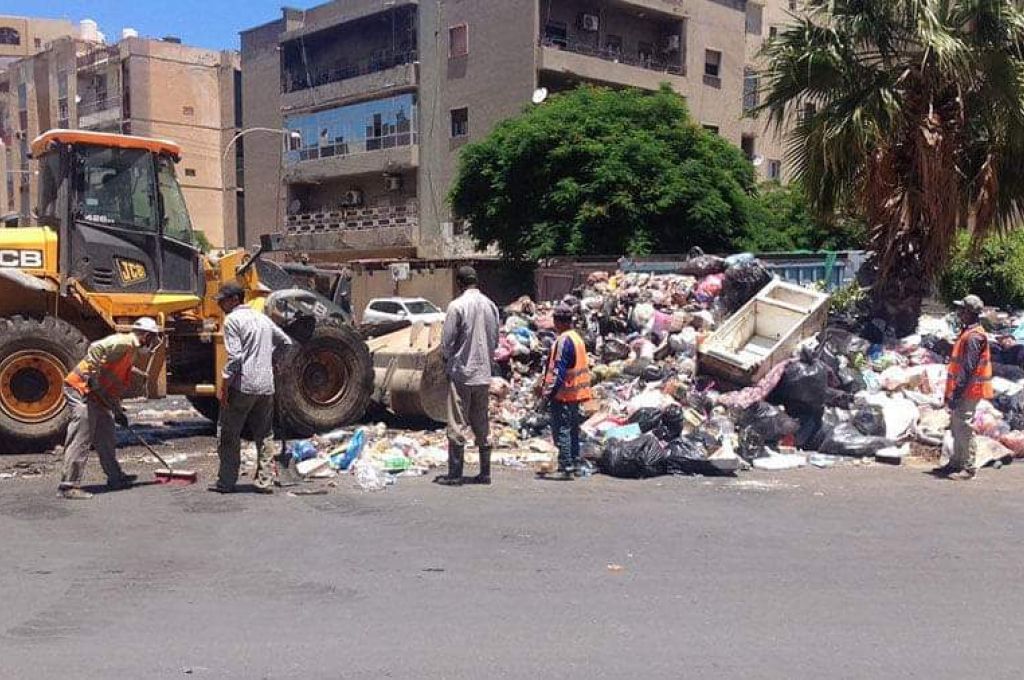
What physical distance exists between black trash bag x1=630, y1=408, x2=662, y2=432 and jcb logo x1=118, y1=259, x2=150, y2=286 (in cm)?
494

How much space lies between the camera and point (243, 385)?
7.36 m

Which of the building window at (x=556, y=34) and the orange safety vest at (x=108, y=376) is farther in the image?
the building window at (x=556, y=34)

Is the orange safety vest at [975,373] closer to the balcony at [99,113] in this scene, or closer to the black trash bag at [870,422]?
the black trash bag at [870,422]

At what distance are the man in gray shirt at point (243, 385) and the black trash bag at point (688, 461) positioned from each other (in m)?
3.33

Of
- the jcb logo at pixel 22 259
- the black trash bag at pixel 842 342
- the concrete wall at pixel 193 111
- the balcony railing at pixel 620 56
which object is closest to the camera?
the jcb logo at pixel 22 259

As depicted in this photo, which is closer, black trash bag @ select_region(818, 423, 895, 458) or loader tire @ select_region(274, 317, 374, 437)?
black trash bag @ select_region(818, 423, 895, 458)

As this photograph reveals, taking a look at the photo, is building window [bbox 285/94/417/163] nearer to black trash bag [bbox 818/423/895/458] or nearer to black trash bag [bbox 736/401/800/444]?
black trash bag [bbox 736/401/800/444]

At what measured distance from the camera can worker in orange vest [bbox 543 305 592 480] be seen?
8062mm

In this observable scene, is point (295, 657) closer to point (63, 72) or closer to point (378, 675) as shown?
point (378, 675)

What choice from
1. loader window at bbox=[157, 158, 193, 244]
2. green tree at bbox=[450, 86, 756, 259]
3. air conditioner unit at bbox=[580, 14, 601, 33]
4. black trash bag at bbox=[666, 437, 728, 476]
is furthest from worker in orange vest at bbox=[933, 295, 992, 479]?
air conditioner unit at bbox=[580, 14, 601, 33]

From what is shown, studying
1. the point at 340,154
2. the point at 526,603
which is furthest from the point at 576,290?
the point at 340,154

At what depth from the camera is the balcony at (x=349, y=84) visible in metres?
37.8

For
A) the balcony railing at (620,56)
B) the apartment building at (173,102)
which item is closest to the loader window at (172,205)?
the balcony railing at (620,56)

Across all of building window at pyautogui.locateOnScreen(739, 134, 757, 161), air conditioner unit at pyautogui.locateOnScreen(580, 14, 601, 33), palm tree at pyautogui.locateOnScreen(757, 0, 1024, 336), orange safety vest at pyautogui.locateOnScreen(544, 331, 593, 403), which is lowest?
orange safety vest at pyautogui.locateOnScreen(544, 331, 593, 403)
